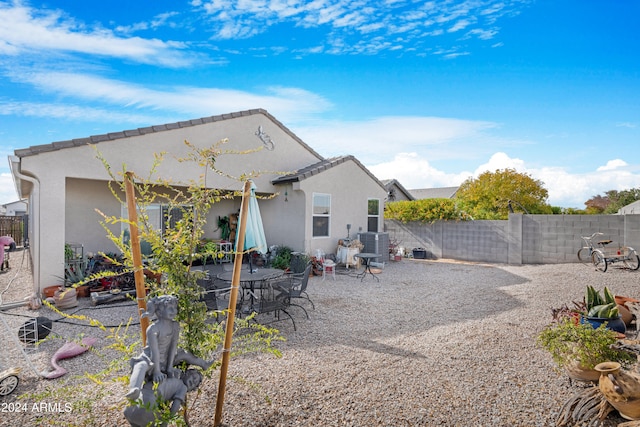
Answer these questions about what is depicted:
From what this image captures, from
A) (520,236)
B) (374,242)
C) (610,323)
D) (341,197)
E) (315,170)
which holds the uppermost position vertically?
(315,170)

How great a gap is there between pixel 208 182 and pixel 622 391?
10.1 meters

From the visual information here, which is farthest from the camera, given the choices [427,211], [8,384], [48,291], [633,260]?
[427,211]

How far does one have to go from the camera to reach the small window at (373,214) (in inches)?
577

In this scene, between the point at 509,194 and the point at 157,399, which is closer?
the point at 157,399

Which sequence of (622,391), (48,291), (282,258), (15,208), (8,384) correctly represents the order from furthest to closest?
(15,208) → (282,258) → (48,291) → (8,384) → (622,391)

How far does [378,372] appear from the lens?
4.27 m

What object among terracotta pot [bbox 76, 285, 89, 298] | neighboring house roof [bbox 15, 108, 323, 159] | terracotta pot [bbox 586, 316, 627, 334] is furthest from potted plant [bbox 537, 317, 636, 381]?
terracotta pot [bbox 76, 285, 89, 298]

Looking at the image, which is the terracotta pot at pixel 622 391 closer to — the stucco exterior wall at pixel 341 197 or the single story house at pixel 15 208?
the stucco exterior wall at pixel 341 197

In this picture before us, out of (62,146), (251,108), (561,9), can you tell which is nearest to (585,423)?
(561,9)

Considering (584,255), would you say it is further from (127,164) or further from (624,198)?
(624,198)

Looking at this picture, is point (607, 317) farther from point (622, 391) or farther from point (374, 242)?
point (374, 242)

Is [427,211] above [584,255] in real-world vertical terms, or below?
above

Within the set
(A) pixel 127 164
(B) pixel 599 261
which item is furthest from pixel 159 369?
(B) pixel 599 261

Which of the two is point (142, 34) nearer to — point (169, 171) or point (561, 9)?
point (169, 171)
